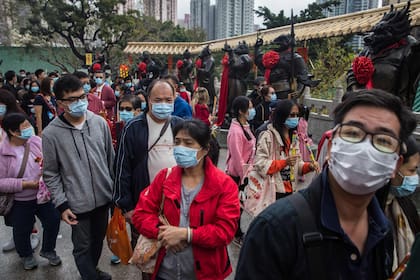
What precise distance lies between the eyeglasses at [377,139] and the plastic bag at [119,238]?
2304mm

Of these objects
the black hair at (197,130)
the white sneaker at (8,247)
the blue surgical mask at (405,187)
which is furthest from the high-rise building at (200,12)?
the blue surgical mask at (405,187)

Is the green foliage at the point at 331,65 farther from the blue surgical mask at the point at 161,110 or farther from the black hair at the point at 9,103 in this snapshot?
the blue surgical mask at the point at 161,110

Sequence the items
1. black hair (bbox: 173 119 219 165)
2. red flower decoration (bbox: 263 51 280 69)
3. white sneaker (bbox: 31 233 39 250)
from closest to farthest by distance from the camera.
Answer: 1. black hair (bbox: 173 119 219 165)
2. white sneaker (bbox: 31 233 39 250)
3. red flower decoration (bbox: 263 51 280 69)

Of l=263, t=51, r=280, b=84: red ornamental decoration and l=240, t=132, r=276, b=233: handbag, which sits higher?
l=263, t=51, r=280, b=84: red ornamental decoration

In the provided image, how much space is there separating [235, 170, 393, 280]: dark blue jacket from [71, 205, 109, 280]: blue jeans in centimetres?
209

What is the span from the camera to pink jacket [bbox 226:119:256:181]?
4.05 m

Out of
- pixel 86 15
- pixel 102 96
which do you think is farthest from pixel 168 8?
pixel 102 96

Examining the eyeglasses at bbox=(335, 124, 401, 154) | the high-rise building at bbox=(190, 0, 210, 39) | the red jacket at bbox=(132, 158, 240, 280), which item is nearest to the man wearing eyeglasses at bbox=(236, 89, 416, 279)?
the eyeglasses at bbox=(335, 124, 401, 154)

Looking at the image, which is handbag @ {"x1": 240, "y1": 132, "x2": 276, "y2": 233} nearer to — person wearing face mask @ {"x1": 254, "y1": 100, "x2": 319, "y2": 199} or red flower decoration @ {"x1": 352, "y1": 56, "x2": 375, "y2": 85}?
person wearing face mask @ {"x1": 254, "y1": 100, "x2": 319, "y2": 199}

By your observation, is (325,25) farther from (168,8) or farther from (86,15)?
(168,8)

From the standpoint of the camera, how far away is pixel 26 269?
3.83 m

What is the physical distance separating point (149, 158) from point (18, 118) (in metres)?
1.61

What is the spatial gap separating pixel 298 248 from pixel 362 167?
33 cm

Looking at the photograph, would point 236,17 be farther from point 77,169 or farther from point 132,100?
point 77,169
